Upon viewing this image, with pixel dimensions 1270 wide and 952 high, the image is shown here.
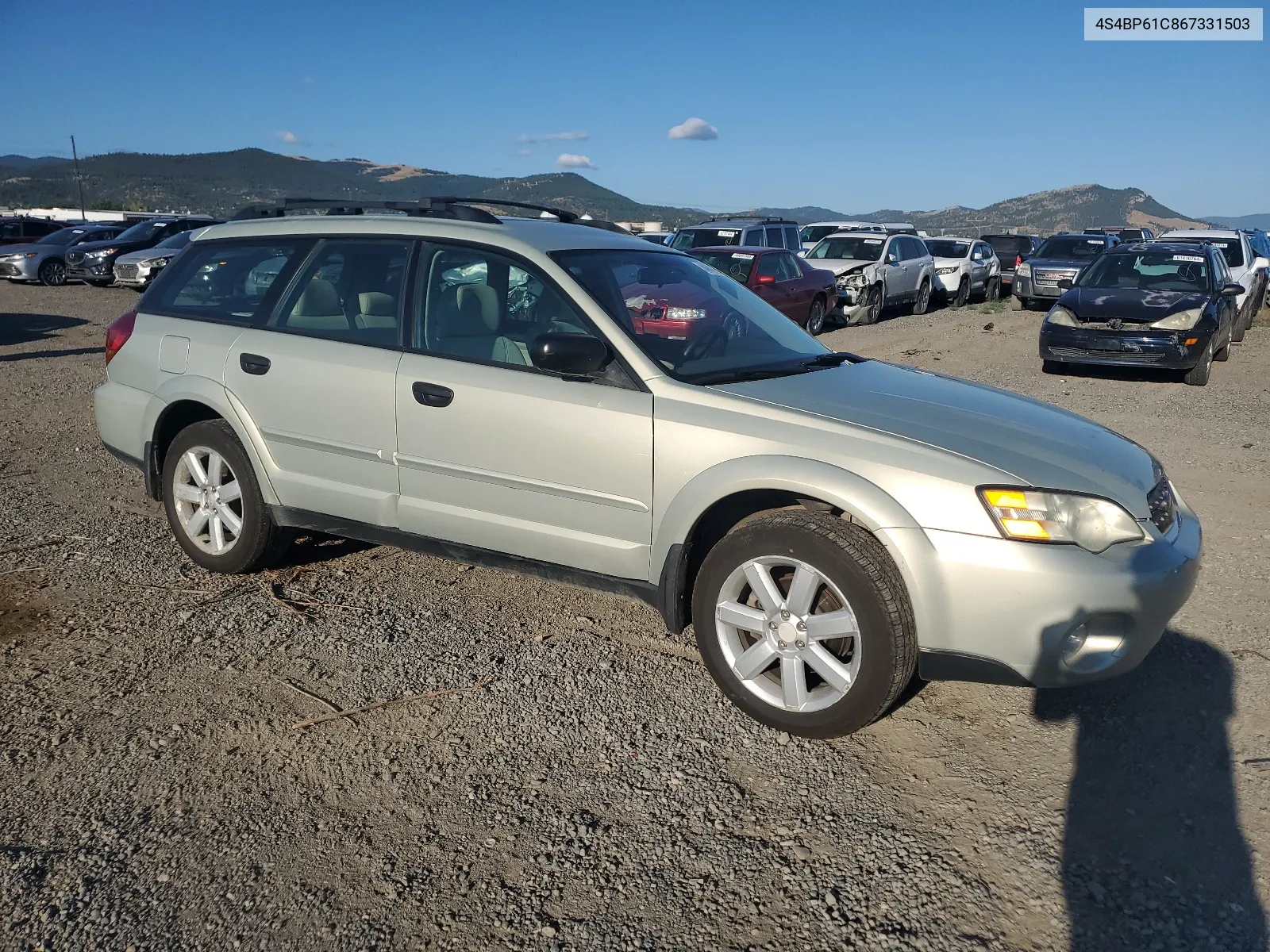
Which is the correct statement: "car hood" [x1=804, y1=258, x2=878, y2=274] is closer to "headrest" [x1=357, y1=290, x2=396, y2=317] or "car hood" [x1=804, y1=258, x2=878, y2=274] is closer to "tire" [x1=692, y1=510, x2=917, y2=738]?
"headrest" [x1=357, y1=290, x2=396, y2=317]

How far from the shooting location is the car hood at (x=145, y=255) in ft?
71.4

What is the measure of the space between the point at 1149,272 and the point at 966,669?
36.7 ft

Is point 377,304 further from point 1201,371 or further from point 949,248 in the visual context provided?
point 949,248

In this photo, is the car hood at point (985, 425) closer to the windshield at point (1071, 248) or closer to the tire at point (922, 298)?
the tire at point (922, 298)

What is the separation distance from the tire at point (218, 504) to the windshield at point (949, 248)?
21.4m

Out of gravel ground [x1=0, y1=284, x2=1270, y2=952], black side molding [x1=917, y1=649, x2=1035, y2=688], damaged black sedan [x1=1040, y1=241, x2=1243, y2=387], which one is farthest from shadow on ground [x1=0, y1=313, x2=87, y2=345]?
black side molding [x1=917, y1=649, x2=1035, y2=688]

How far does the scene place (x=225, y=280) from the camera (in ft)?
16.1

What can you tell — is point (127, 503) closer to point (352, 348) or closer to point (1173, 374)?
point (352, 348)

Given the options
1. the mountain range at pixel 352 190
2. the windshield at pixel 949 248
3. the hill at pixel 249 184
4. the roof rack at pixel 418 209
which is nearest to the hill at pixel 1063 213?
the mountain range at pixel 352 190

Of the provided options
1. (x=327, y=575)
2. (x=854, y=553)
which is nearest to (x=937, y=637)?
(x=854, y=553)

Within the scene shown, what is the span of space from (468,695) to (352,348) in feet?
5.20

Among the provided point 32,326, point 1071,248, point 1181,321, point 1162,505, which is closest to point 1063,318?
point 1181,321

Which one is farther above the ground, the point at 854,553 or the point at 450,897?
the point at 854,553

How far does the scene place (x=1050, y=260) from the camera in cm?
2077
